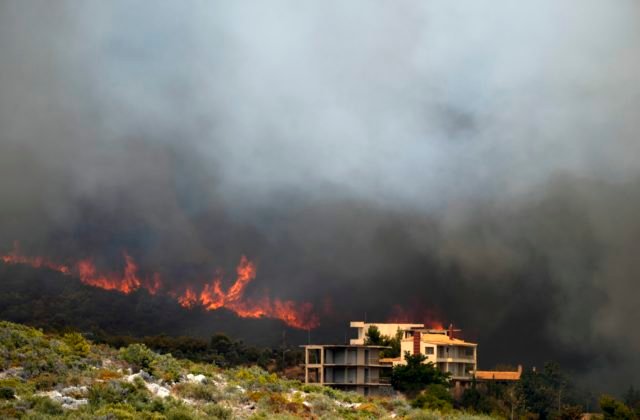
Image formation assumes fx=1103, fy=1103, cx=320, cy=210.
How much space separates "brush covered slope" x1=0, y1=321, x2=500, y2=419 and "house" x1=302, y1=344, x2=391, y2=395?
40.6 m

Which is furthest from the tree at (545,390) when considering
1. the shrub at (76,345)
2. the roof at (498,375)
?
the shrub at (76,345)

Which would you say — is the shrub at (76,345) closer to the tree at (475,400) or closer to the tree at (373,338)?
the tree at (475,400)

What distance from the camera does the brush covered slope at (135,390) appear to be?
50.0 m

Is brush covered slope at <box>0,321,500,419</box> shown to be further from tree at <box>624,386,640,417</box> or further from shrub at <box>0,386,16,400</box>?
tree at <box>624,386,640,417</box>

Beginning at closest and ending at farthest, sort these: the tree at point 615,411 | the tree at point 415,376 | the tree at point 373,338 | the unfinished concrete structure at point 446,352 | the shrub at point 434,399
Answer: the tree at point 615,411
the shrub at point 434,399
the tree at point 415,376
the unfinished concrete structure at point 446,352
the tree at point 373,338

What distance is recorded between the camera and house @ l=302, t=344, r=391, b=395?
11756 centimetres

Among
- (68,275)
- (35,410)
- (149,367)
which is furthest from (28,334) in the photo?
(68,275)

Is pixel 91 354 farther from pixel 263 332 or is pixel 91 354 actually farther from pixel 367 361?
pixel 263 332

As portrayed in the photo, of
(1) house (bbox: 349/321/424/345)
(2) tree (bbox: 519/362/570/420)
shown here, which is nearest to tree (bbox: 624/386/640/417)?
(2) tree (bbox: 519/362/570/420)

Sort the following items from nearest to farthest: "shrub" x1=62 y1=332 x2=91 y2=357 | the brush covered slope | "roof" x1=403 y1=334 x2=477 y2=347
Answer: the brush covered slope, "shrub" x1=62 y1=332 x2=91 y2=357, "roof" x1=403 y1=334 x2=477 y2=347

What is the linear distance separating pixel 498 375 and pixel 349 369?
874 inches

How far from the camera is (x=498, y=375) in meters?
133

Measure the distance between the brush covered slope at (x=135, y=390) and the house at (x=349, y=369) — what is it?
40.6 metres

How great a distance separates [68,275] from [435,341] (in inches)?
3040
